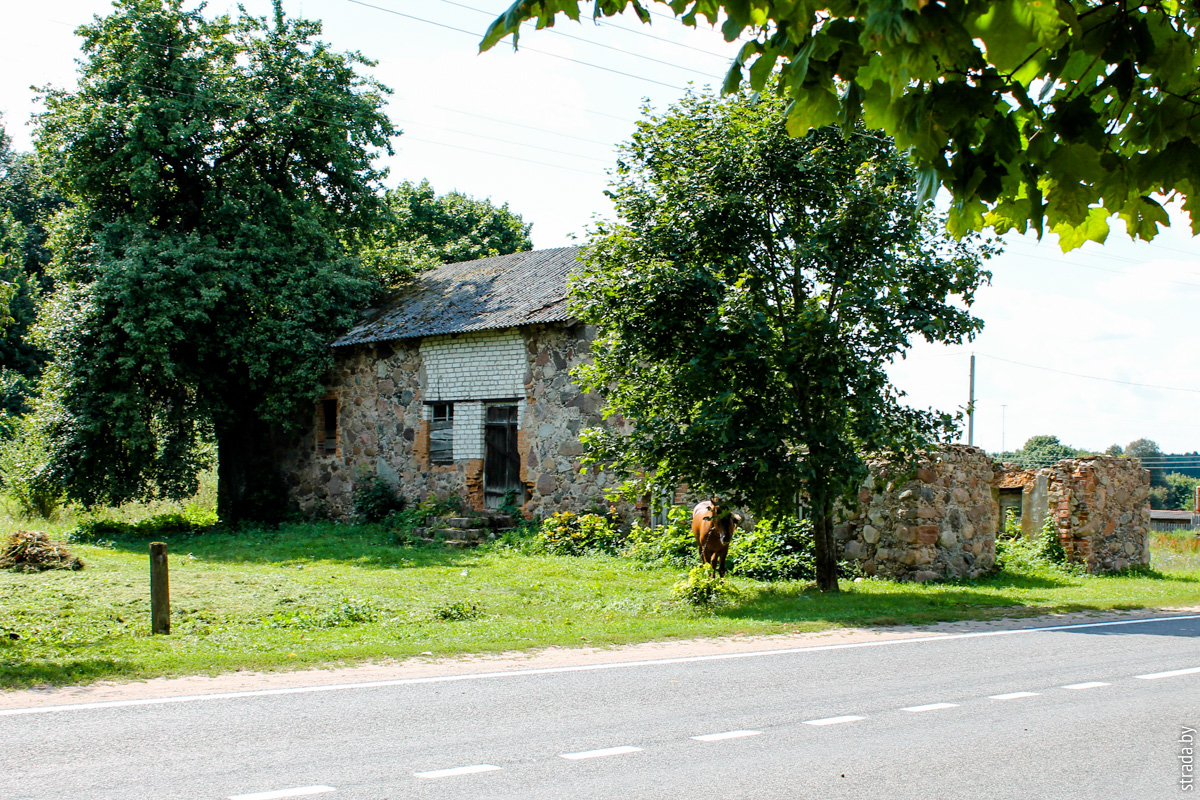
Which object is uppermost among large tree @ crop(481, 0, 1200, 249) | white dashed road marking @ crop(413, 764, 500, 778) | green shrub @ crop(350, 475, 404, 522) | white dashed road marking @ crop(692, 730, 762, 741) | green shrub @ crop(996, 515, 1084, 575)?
large tree @ crop(481, 0, 1200, 249)

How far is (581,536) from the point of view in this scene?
20.2m

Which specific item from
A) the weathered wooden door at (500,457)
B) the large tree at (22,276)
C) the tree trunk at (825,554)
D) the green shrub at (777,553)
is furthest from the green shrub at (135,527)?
the tree trunk at (825,554)

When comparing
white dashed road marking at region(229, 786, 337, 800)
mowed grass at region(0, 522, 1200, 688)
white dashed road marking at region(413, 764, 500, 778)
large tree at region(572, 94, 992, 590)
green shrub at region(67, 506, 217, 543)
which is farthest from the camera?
green shrub at region(67, 506, 217, 543)

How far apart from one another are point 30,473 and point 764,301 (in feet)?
60.0

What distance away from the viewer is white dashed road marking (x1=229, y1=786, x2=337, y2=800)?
516 centimetres

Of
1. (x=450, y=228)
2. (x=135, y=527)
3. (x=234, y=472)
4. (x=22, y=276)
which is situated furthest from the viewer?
(x=450, y=228)

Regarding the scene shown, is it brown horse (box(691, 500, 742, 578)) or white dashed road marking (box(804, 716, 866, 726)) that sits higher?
brown horse (box(691, 500, 742, 578))

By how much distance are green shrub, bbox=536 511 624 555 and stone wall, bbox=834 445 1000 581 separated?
4674 mm

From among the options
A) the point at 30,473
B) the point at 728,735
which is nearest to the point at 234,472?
the point at 30,473

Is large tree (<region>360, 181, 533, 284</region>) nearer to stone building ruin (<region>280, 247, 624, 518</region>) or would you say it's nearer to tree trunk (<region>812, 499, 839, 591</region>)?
stone building ruin (<region>280, 247, 624, 518</region>)

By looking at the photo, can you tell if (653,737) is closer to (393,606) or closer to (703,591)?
(393,606)

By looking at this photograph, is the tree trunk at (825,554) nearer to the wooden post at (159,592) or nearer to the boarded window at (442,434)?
the wooden post at (159,592)

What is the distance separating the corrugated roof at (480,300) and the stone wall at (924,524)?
7472mm

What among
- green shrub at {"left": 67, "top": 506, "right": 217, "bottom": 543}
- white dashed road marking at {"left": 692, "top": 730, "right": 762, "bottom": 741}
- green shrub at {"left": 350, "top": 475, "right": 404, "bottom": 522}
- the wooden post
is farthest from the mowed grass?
white dashed road marking at {"left": 692, "top": 730, "right": 762, "bottom": 741}
